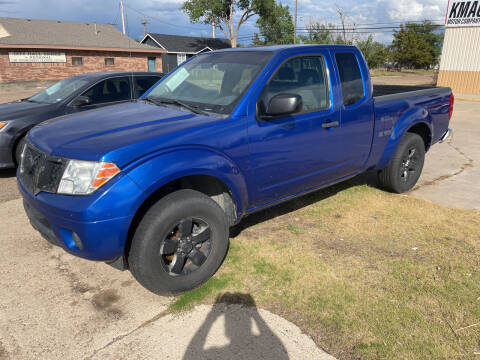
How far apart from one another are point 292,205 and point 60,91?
4.68 metres

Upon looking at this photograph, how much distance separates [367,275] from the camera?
3.32 meters

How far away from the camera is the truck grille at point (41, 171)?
2.73 m

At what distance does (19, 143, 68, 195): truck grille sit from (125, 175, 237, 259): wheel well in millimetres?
611

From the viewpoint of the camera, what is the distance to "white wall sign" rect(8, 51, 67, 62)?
2836cm

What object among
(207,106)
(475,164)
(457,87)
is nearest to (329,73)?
(207,106)

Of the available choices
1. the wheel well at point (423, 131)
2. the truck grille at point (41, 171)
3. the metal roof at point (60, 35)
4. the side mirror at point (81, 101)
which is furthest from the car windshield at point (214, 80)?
the metal roof at point (60, 35)

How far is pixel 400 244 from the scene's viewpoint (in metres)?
3.90

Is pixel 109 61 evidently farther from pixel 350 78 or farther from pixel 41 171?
pixel 41 171

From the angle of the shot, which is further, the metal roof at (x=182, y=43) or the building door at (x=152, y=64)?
the metal roof at (x=182, y=43)

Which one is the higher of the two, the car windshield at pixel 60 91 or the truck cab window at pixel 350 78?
the truck cab window at pixel 350 78

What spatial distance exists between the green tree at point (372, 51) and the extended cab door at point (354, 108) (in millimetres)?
46997

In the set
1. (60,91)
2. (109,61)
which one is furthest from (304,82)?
(109,61)

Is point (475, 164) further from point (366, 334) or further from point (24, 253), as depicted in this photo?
point (24, 253)

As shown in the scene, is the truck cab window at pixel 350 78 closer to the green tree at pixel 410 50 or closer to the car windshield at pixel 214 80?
the car windshield at pixel 214 80
